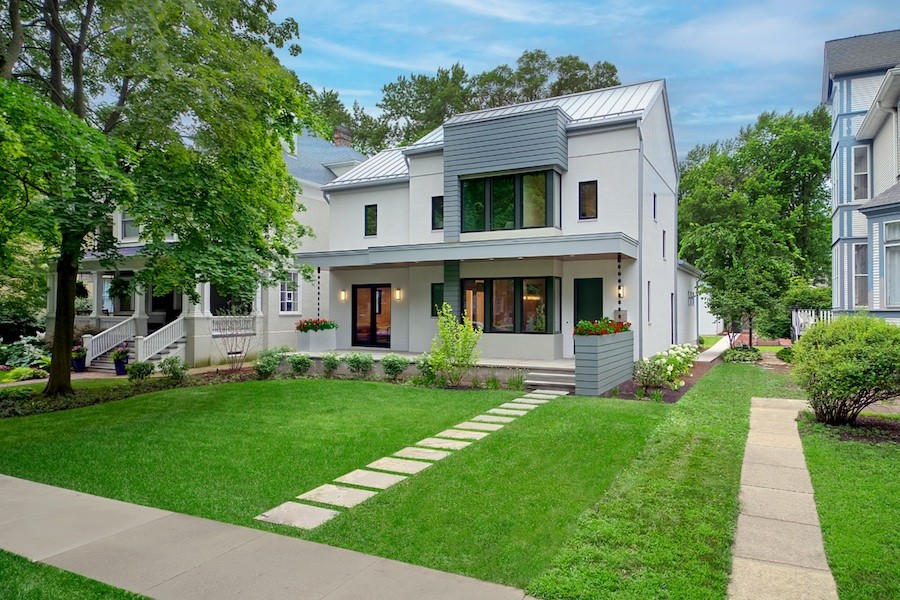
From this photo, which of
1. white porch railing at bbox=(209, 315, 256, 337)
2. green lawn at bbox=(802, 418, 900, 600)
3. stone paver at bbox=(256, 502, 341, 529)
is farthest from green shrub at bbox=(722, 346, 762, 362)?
stone paver at bbox=(256, 502, 341, 529)

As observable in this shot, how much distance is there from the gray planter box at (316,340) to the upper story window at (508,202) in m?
5.35

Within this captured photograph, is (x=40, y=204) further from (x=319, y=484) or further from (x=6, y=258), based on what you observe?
(x=319, y=484)

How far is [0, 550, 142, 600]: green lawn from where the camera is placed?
3.37 meters

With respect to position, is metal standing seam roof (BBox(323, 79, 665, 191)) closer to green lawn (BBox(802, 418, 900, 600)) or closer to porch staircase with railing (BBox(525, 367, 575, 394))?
porch staircase with railing (BBox(525, 367, 575, 394))

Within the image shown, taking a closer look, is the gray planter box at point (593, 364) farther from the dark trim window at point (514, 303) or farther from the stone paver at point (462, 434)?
the stone paver at point (462, 434)

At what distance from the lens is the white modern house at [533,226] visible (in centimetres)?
1372

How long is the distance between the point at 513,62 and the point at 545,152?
23.2 metres

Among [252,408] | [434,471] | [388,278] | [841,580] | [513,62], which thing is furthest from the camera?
[513,62]

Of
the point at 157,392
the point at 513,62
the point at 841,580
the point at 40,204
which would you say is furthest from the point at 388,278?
the point at 513,62

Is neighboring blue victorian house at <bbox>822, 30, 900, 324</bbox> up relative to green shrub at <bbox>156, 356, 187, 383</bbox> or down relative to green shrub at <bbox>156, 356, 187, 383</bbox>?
up

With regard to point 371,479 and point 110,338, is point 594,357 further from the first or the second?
point 110,338

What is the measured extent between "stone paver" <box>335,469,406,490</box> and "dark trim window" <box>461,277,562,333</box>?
27.3ft

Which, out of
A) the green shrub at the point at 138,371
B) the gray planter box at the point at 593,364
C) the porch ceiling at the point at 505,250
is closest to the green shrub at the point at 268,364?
the green shrub at the point at 138,371

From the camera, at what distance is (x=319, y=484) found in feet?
18.2
